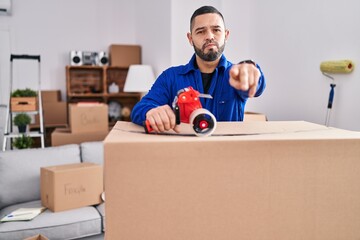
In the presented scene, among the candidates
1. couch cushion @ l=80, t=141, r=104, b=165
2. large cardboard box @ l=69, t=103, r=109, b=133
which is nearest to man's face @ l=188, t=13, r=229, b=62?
couch cushion @ l=80, t=141, r=104, b=165

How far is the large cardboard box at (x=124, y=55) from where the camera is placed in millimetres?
4770

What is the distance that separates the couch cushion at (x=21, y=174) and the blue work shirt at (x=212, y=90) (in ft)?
5.33

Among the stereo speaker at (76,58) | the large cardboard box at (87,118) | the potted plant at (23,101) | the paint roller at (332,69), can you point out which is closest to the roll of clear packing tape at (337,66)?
the paint roller at (332,69)

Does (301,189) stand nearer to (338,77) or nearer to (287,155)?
(287,155)

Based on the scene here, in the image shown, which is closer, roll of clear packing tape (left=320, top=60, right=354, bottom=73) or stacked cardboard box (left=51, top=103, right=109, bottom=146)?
roll of clear packing tape (left=320, top=60, right=354, bottom=73)

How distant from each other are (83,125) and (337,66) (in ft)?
8.22

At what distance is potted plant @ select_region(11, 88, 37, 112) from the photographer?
377cm

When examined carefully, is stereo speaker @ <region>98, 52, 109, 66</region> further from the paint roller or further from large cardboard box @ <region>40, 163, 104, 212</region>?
the paint roller

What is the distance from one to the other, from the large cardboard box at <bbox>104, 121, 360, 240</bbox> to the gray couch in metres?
1.52

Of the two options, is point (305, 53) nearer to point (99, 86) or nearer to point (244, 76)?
point (244, 76)

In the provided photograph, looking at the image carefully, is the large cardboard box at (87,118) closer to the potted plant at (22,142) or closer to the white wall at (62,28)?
the potted plant at (22,142)

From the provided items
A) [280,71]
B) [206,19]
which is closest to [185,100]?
[206,19]

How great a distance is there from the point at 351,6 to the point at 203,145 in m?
1.86

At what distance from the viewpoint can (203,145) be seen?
53 centimetres
